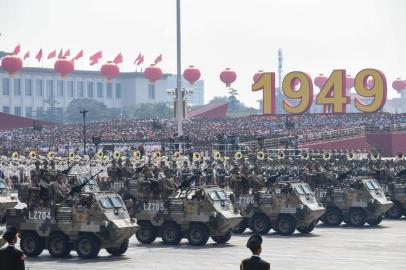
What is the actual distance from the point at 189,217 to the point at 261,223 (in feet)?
15.7

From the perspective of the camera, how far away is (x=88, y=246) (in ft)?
104

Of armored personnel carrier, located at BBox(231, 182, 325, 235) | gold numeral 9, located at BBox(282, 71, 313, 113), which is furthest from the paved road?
gold numeral 9, located at BBox(282, 71, 313, 113)

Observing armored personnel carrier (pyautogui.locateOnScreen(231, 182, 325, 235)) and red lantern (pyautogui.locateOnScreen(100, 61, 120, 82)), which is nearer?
armored personnel carrier (pyautogui.locateOnScreen(231, 182, 325, 235))

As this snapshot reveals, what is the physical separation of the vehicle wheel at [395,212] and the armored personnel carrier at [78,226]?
1818 centimetres

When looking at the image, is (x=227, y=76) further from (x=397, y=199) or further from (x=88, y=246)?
(x=88, y=246)

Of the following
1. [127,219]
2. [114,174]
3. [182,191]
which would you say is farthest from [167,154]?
[127,219]

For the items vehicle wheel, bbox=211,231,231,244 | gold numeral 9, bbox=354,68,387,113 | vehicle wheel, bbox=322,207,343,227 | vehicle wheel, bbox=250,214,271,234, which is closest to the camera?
vehicle wheel, bbox=211,231,231,244

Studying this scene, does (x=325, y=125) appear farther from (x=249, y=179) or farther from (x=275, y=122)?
(x=249, y=179)

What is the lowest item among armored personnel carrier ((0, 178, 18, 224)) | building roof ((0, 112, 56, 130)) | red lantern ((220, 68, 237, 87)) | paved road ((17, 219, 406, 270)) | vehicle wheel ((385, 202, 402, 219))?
paved road ((17, 219, 406, 270))

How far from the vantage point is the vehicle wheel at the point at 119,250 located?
32.5m

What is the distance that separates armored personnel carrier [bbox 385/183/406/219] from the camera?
47281 mm

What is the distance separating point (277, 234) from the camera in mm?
39688

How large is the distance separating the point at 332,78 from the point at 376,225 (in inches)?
2555

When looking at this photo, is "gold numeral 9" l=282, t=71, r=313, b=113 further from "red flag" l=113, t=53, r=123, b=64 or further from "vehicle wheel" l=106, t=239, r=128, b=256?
"vehicle wheel" l=106, t=239, r=128, b=256
